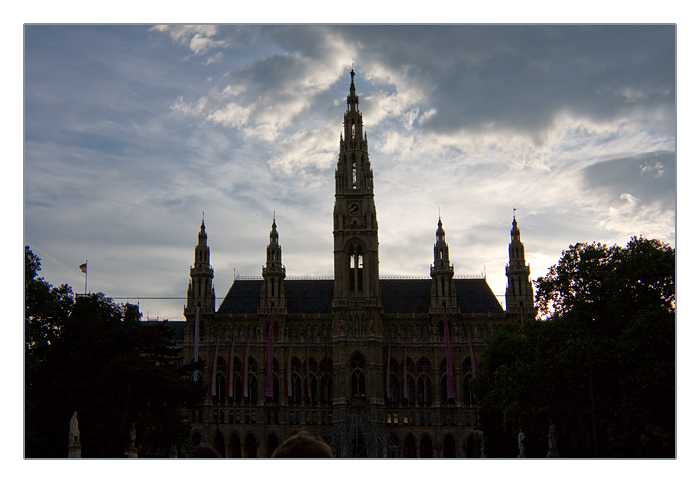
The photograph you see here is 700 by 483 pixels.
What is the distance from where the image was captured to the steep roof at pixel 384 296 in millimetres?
110500

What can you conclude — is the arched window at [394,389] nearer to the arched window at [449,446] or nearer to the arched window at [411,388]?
the arched window at [411,388]

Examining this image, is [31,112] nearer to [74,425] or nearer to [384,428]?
[74,425]

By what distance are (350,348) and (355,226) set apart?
16.9m

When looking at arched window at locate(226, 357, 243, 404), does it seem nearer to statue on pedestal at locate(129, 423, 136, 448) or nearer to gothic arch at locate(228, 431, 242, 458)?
gothic arch at locate(228, 431, 242, 458)

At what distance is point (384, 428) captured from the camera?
99.2 metres

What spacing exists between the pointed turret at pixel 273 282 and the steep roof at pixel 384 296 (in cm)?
251

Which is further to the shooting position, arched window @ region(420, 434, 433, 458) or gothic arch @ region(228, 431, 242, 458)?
gothic arch @ region(228, 431, 242, 458)

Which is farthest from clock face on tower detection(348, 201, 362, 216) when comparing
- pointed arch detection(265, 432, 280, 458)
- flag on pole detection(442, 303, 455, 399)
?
pointed arch detection(265, 432, 280, 458)

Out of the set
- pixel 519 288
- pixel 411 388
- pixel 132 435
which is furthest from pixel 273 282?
pixel 132 435

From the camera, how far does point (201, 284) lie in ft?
355

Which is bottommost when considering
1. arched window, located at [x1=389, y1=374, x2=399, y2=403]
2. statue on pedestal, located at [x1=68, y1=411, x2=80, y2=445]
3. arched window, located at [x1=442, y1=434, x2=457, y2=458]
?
arched window, located at [x1=442, y1=434, x2=457, y2=458]

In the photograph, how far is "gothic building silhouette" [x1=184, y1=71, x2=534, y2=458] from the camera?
100375mm

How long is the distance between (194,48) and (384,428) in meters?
70.7

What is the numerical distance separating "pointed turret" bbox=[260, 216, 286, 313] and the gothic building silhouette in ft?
0.49
